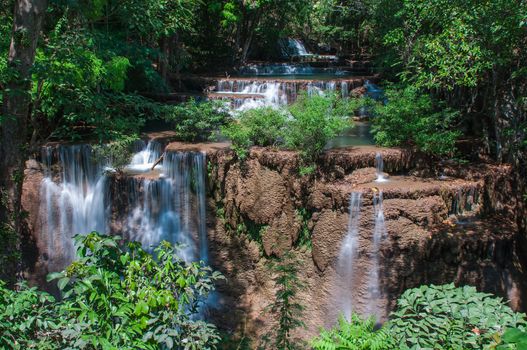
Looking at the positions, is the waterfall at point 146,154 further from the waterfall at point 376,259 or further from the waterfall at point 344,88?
the waterfall at point 344,88

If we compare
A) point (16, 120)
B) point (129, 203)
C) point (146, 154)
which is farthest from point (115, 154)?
point (16, 120)

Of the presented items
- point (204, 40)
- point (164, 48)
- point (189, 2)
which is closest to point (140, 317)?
point (189, 2)

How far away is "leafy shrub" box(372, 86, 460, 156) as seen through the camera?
9.79 meters

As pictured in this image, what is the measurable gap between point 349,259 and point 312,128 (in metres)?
2.58

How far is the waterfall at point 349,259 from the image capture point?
350 inches

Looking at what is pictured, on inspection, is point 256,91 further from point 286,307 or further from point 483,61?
point 286,307

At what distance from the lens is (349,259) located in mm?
9102

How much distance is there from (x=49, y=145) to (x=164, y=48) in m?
6.56

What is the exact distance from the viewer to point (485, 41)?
9070mm

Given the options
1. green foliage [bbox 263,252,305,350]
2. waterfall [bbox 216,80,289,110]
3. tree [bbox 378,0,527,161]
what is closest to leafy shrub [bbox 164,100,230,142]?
waterfall [bbox 216,80,289,110]

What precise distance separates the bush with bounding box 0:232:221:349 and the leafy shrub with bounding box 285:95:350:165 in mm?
5942

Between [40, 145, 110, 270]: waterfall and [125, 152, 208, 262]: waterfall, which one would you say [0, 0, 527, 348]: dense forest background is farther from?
[125, 152, 208, 262]: waterfall

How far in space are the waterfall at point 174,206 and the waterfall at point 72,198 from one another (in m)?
0.74

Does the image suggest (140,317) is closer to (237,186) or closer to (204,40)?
(237,186)
